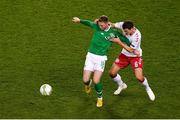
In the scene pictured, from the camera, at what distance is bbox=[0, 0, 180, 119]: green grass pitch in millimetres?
13484

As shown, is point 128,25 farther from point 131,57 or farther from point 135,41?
point 131,57

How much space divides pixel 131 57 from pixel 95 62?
1.09 m

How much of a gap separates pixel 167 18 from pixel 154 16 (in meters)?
0.51

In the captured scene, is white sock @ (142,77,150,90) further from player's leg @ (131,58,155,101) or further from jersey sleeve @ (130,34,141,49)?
jersey sleeve @ (130,34,141,49)

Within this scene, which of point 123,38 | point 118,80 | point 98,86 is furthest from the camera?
point 118,80

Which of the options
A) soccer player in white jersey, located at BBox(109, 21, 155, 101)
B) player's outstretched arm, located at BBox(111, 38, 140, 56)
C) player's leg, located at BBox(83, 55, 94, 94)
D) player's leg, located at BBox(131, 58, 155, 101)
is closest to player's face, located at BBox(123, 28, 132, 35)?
soccer player in white jersey, located at BBox(109, 21, 155, 101)

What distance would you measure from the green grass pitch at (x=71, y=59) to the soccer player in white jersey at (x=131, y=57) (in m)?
0.40

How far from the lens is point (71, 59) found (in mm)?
16203

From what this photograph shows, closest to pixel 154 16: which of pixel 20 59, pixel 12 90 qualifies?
pixel 20 59

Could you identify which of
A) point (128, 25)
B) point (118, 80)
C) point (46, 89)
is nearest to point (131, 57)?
point (118, 80)

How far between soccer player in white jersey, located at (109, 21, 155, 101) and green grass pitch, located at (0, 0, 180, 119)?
0.40m

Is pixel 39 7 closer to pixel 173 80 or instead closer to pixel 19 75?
pixel 19 75

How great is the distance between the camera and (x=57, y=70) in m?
15.6

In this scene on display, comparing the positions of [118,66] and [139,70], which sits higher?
[118,66]
